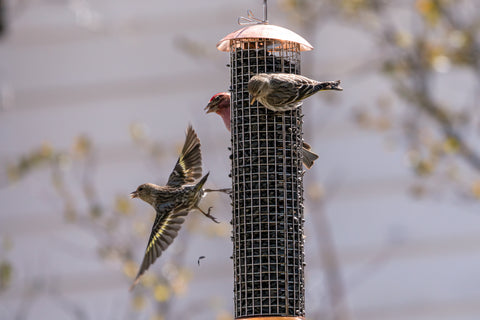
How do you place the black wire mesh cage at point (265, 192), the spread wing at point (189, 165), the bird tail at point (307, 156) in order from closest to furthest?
the black wire mesh cage at point (265, 192), the bird tail at point (307, 156), the spread wing at point (189, 165)

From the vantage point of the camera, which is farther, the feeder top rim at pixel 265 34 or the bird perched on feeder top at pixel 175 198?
the bird perched on feeder top at pixel 175 198

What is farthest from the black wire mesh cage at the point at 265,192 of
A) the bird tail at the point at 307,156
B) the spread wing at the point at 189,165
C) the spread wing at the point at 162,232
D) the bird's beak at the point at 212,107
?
the spread wing at the point at 189,165

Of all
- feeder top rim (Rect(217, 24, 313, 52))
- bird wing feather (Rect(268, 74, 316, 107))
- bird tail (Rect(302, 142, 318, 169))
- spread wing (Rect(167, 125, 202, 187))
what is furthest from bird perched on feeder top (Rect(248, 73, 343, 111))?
spread wing (Rect(167, 125, 202, 187))

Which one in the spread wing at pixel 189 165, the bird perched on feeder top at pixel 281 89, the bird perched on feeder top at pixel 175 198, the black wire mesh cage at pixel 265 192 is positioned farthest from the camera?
the spread wing at pixel 189 165

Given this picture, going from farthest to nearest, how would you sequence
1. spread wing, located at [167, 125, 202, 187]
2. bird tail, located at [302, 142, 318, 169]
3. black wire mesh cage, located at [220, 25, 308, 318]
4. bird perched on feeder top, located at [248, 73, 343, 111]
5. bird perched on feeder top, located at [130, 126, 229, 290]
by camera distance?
spread wing, located at [167, 125, 202, 187] → bird perched on feeder top, located at [130, 126, 229, 290] → bird tail, located at [302, 142, 318, 169] → black wire mesh cage, located at [220, 25, 308, 318] → bird perched on feeder top, located at [248, 73, 343, 111]

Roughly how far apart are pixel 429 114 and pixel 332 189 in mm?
1959

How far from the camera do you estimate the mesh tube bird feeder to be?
664 centimetres

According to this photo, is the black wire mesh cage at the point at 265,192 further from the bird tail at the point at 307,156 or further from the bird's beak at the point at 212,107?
the bird's beak at the point at 212,107

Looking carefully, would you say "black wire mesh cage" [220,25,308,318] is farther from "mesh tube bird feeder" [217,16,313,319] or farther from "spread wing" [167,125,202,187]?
"spread wing" [167,125,202,187]

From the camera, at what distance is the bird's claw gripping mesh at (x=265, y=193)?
666 centimetres

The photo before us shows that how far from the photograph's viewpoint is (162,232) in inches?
292

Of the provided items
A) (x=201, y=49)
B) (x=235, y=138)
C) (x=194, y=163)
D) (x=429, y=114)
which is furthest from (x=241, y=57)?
(x=201, y=49)

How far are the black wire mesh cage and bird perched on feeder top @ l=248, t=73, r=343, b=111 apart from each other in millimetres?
291

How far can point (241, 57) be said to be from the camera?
23.3 feet
